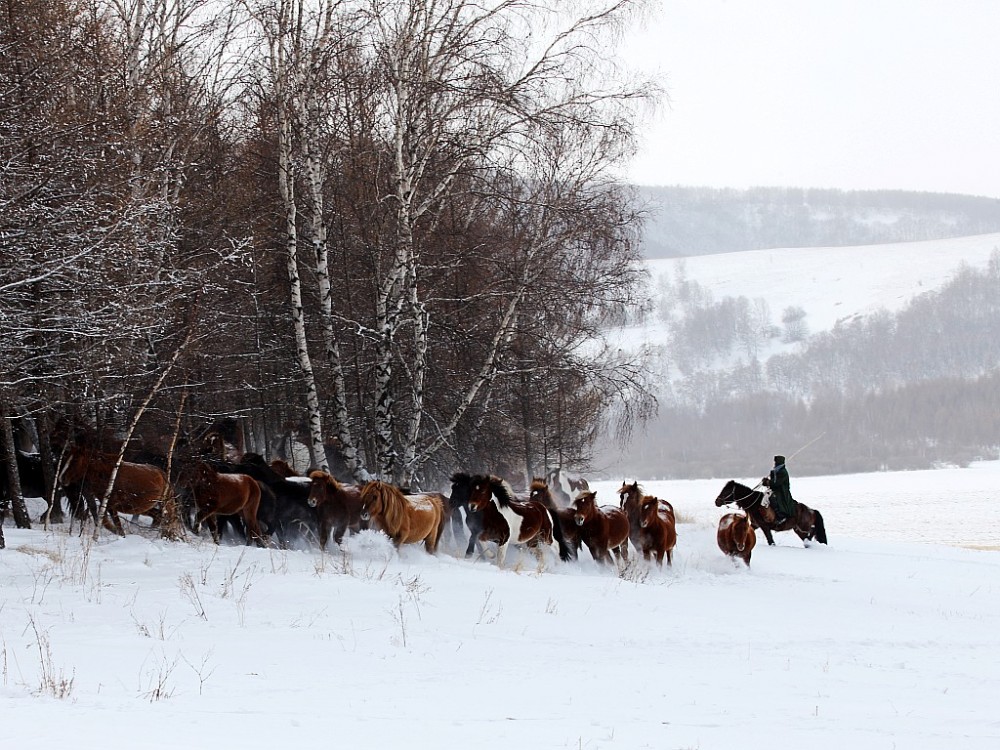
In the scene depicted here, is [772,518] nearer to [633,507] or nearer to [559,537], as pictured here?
[633,507]

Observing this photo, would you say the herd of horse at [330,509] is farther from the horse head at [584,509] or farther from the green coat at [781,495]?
the green coat at [781,495]

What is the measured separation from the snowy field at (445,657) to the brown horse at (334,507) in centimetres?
28

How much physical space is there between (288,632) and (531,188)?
1198cm

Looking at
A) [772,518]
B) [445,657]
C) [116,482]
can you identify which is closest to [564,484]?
[772,518]

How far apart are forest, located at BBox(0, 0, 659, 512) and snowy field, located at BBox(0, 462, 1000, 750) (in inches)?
101

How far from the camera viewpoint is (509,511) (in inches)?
541

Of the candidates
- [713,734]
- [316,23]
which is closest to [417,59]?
[316,23]

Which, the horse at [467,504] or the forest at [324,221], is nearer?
the forest at [324,221]

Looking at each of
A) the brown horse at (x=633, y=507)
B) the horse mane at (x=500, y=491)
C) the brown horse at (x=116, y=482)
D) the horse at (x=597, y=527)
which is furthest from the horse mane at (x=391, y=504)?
the brown horse at (x=633, y=507)

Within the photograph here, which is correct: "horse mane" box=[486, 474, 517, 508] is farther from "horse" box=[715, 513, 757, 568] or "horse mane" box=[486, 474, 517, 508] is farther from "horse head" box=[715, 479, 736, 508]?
"horse head" box=[715, 479, 736, 508]

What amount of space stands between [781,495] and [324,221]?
10.9m

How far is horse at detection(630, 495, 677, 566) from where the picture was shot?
15.7m

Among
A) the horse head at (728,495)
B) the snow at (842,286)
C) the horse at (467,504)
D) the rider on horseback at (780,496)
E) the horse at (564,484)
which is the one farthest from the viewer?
the snow at (842,286)

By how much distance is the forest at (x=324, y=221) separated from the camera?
1068cm
